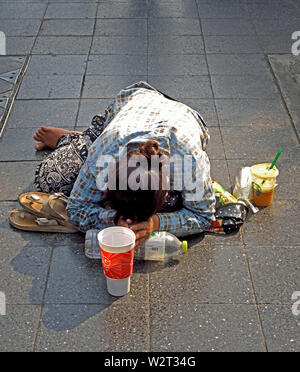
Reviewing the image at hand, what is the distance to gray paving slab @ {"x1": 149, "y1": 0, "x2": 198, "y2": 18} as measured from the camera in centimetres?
811

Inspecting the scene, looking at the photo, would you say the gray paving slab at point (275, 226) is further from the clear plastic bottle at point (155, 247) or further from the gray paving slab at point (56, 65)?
the gray paving slab at point (56, 65)

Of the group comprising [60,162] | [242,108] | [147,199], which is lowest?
[242,108]

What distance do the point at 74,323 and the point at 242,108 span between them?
11.3 feet

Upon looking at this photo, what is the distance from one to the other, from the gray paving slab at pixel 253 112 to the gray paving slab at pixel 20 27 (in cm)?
323

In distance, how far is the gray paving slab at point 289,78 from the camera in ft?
19.5

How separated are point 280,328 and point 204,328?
498mm

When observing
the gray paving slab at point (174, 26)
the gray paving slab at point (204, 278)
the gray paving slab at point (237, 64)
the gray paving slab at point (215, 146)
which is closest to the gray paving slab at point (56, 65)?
the gray paving slab at point (174, 26)

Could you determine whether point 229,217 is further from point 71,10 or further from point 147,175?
point 71,10

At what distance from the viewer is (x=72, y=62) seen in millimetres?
6891

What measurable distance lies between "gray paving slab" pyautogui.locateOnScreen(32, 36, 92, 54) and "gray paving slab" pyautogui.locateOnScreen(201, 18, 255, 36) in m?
1.75

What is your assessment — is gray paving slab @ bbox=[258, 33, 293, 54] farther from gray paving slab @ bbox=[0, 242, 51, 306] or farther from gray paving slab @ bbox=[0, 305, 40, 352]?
gray paving slab @ bbox=[0, 305, 40, 352]

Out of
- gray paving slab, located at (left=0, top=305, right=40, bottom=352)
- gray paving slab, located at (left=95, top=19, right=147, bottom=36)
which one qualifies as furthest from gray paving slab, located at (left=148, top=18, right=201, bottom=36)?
gray paving slab, located at (left=0, top=305, right=40, bottom=352)

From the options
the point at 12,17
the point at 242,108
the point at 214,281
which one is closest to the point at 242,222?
the point at 214,281

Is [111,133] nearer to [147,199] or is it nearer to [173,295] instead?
[147,199]
